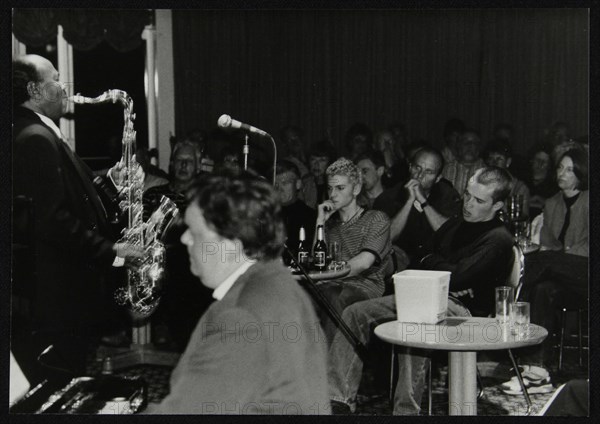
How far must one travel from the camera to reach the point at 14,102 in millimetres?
4316

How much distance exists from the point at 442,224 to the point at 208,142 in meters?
1.28

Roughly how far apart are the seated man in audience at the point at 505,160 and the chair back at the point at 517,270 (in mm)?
195

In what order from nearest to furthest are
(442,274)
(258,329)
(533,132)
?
(258,329)
(442,274)
(533,132)

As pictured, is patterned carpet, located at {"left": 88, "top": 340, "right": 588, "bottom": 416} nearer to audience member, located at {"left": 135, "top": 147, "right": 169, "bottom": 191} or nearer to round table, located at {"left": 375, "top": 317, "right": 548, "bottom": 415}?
round table, located at {"left": 375, "top": 317, "right": 548, "bottom": 415}

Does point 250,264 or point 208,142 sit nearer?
point 250,264

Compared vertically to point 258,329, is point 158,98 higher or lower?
higher

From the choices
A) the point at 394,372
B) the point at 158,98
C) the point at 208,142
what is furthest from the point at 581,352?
the point at 158,98

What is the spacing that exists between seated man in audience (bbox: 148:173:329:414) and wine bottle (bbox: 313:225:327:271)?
1.48 metres

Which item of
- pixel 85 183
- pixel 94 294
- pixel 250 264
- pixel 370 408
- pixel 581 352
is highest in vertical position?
pixel 85 183

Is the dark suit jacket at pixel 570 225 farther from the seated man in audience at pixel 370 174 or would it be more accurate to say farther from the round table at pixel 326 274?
the round table at pixel 326 274

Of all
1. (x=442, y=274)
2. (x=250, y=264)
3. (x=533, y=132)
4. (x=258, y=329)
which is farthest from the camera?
(x=533, y=132)

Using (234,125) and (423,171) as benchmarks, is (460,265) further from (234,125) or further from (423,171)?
(234,125)

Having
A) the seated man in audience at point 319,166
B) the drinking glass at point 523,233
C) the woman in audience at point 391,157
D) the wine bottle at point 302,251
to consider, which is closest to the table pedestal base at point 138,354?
the wine bottle at point 302,251

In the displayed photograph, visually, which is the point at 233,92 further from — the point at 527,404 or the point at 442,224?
the point at 527,404
